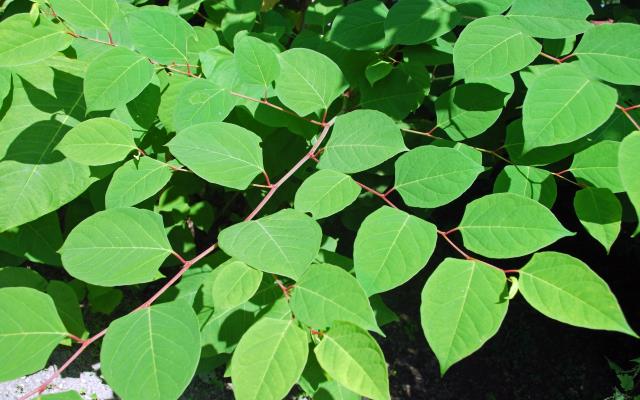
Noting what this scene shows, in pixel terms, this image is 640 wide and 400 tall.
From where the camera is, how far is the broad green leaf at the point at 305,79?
120cm

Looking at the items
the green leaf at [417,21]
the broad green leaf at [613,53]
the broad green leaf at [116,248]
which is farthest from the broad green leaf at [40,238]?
the broad green leaf at [613,53]

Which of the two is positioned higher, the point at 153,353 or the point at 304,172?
the point at 153,353

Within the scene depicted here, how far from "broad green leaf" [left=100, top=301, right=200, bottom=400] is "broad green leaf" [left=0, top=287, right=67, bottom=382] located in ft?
0.40

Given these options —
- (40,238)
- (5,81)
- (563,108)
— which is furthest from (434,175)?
(40,238)

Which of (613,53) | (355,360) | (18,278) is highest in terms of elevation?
(613,53)

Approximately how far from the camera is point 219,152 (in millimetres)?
1064

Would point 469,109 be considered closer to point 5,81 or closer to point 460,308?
point 460,308

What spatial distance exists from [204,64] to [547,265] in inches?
36.9

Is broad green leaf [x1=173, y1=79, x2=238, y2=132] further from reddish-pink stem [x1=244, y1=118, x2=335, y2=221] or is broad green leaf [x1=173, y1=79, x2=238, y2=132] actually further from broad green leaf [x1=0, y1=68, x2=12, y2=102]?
broad green leaf [x1=0, y1=68, x2=12, y2=102]

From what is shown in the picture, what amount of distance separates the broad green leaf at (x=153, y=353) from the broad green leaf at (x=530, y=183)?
755 mm

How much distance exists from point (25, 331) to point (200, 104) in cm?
58

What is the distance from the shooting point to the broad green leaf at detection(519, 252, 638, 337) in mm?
793

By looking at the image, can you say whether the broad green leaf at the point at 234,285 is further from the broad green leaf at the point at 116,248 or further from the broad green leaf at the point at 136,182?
the broad green leaf at the point at 136,182

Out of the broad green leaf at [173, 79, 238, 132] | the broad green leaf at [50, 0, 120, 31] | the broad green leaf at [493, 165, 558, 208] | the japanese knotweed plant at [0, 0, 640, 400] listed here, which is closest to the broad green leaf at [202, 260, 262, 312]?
the japanese knotweed plant at [0, 0, 640, 400]
